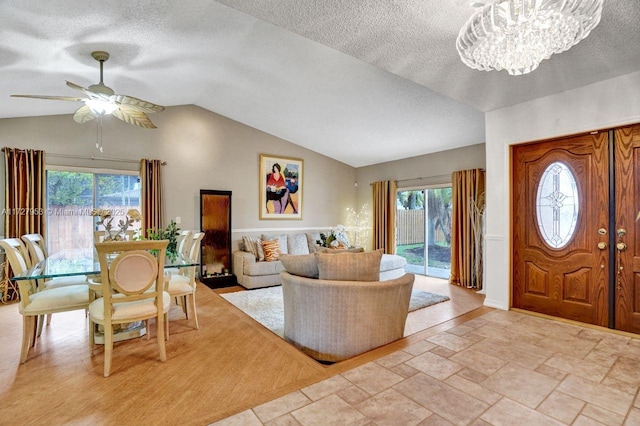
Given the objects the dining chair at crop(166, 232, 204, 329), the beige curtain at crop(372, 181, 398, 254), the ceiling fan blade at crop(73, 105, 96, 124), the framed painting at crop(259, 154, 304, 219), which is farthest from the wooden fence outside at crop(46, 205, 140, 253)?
the beige curtain at crop(372, 181, 398, 254)

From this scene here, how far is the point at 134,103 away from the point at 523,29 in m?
3.43

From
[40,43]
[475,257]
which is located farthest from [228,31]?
[475,257]

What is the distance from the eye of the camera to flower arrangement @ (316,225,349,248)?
5.96 metres

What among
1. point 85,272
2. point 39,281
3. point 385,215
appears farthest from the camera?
point 385,215

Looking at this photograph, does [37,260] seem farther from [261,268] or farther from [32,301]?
[261,268]

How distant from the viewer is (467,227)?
5605 millimetres

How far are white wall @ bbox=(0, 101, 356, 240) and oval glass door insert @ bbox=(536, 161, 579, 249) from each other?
186 inches

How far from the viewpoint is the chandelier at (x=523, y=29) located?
1.60 metres

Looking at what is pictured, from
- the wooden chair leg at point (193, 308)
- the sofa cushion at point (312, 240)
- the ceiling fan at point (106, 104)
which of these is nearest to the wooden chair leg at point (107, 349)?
the wooden chair leg at point (193, 308)

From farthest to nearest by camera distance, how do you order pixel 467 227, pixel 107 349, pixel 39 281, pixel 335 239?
pixel 335 239 < pixel 467 227 < pixel 39 281 < pixel 107 349

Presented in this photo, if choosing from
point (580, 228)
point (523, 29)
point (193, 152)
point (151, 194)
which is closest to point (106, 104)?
point (151, 194)

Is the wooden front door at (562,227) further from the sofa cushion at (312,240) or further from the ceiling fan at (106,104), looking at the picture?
the ceiling fan at (106,104)

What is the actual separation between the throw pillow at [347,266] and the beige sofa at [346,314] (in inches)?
3.6

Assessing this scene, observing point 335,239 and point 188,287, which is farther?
point 335,239
